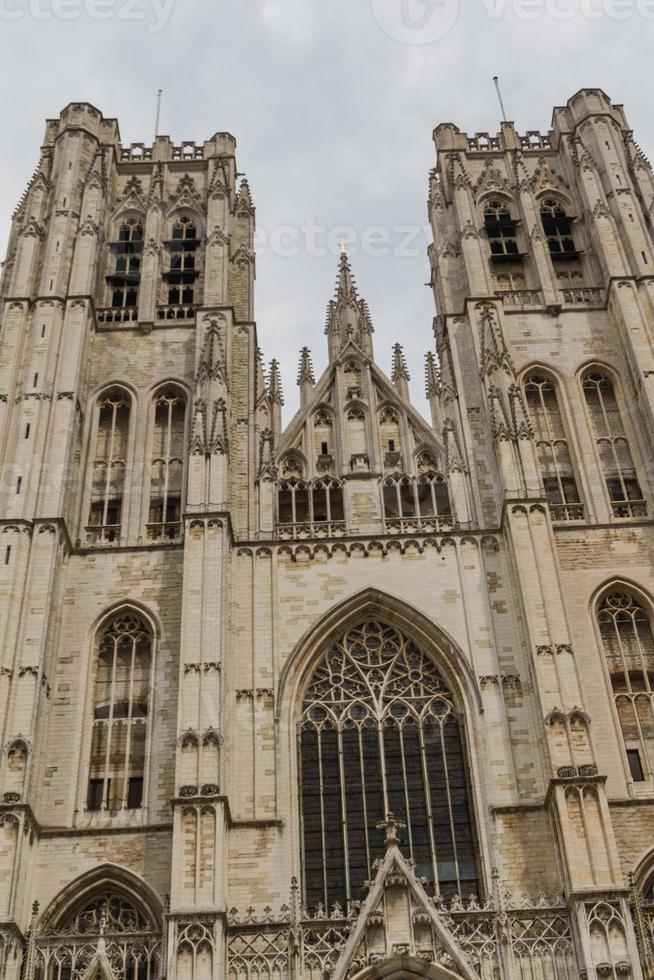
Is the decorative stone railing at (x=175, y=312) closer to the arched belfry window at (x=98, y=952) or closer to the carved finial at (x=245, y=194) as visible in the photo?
the carved finial at (x=245, y=194)

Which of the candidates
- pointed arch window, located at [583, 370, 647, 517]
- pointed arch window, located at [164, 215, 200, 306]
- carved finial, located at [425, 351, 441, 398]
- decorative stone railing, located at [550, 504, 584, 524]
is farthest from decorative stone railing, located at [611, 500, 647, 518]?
pointed arch window, located at [164, 215, 200, 306]

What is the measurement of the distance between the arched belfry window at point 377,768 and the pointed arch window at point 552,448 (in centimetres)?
487

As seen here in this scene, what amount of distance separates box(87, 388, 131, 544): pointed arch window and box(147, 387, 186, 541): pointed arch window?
2.13 ft

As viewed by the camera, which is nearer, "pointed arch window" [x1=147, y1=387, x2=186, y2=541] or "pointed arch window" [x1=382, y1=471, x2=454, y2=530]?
"pointed arch window" [x1=382, y1=471, x2=454, y2=530]

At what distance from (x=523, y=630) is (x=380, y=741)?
10.9ft

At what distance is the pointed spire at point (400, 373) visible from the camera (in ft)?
94.7

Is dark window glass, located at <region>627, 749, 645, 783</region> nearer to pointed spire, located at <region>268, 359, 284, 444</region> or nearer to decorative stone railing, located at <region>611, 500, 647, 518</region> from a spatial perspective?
decorative stone railing, located at <region>611, 500, 647, 518</region>

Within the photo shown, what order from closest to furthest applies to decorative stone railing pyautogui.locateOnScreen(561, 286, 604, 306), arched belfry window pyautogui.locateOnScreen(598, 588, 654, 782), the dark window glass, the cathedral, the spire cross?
the cathedral → the spire cross → the dark window glass → arched belfry window pyautogui.locateOnScreen(598, 588, 654, 782) → decorative stone railing pyautogui.locateOnScreen(561, 286, 604, 306)

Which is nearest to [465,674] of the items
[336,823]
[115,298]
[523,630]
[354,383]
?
[523,630]

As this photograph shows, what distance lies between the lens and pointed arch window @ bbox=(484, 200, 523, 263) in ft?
105

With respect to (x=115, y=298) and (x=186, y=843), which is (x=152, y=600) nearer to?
(x=186, y=843)

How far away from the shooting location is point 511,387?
27.2 metres

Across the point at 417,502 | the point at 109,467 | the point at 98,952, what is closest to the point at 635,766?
the point at 417,502

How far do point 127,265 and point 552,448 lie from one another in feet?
39.4
